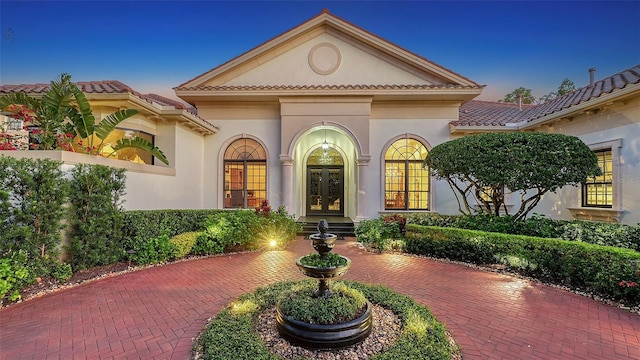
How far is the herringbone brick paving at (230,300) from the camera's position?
132 inches

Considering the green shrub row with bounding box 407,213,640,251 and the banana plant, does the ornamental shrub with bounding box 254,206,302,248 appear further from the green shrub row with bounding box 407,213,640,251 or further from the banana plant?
the green shrub row with bounding box 407,213,640,251

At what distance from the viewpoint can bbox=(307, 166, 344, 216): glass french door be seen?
45.8 ft

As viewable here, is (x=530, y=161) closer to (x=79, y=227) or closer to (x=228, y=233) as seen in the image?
(x=228, y=233)

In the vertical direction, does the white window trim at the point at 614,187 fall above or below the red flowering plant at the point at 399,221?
above

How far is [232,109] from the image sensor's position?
11.9 metres

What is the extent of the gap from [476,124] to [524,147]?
4.34 m

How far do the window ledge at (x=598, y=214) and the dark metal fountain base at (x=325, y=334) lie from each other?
32.1 ft

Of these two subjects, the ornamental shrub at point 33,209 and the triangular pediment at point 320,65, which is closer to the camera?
the ornamental shrub at point 33,209

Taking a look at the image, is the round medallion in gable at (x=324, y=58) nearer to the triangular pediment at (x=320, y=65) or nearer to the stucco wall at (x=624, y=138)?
the triangular pediment at (x=320, y=65)

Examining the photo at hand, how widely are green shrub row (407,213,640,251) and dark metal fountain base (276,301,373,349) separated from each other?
651 cm

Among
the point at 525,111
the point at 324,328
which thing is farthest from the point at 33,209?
the point at 525,111

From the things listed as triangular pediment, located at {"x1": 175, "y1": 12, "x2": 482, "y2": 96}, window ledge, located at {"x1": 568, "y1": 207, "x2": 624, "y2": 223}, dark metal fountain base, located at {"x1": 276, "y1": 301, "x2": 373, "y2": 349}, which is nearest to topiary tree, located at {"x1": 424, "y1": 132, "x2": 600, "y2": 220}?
window ledge, located at {"x1": 568, "y1": 207, "x2": 624, "y2": 223}

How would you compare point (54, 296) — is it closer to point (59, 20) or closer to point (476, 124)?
point (59, 20)

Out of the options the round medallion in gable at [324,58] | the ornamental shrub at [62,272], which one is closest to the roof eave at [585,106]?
the round medallion in gable at [324,58]
